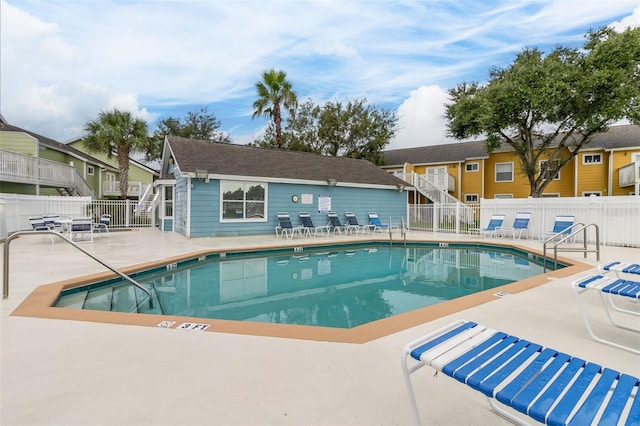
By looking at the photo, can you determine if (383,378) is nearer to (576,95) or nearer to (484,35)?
(484,35)

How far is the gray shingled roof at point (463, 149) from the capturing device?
20.4 meters

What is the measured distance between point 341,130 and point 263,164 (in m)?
16.0

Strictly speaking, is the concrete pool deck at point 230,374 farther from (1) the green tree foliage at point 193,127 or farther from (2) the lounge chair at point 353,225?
(1) the green tree foliage at point 193,127

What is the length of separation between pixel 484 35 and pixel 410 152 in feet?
56.7

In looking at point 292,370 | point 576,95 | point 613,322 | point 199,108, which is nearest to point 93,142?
point 199,108

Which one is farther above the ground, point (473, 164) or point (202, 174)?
point (473, 164)

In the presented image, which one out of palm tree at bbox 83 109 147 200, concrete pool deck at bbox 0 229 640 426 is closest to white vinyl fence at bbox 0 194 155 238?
palm tree at bbox 83 109 147 200

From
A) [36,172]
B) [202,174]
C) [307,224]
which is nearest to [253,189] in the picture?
[202,174]

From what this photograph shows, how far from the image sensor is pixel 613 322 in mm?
3574

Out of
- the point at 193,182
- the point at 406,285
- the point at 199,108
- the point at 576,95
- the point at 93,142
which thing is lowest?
the point at 406,285

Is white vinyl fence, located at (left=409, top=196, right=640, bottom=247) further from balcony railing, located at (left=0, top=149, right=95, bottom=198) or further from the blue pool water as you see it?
balcony railing, located at (left=0, top=149, right=95, bottom=198)

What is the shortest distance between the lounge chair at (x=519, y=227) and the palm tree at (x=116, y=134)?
18845mm

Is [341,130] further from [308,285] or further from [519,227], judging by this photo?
[308,285]

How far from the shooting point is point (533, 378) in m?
1.61
